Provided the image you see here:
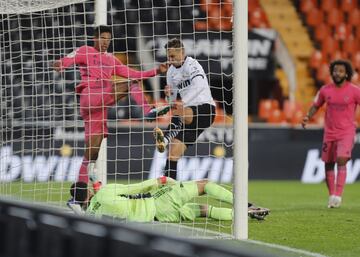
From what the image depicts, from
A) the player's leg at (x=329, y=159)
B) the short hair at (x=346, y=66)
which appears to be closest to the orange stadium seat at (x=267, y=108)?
the player's leg at (x=329, y=159)

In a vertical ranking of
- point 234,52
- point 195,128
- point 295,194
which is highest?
point 234,52

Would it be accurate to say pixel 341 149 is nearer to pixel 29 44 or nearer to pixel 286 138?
pixel 29 44

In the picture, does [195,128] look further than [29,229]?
Yes

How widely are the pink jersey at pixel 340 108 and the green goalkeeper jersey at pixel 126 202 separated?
10.8ft

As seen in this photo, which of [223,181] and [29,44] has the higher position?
[29,44]

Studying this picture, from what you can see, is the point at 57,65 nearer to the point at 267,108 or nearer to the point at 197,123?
the point at 197,123

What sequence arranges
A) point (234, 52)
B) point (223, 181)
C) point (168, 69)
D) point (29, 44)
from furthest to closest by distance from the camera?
point (223, 181), point (29, 44), point (168, 69), point (234, 52)

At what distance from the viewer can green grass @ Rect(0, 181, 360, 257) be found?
8.27 metres

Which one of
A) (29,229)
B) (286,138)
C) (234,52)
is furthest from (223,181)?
(29,229)

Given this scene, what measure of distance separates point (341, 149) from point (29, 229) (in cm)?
731

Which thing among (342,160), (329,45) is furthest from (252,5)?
(342,160)

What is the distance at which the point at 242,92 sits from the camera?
8.52m

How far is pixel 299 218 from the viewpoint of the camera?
1044 centimetres

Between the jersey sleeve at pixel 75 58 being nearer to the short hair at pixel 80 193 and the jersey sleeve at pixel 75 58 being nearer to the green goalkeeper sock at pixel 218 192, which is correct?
the short hair at pixel 80 193
